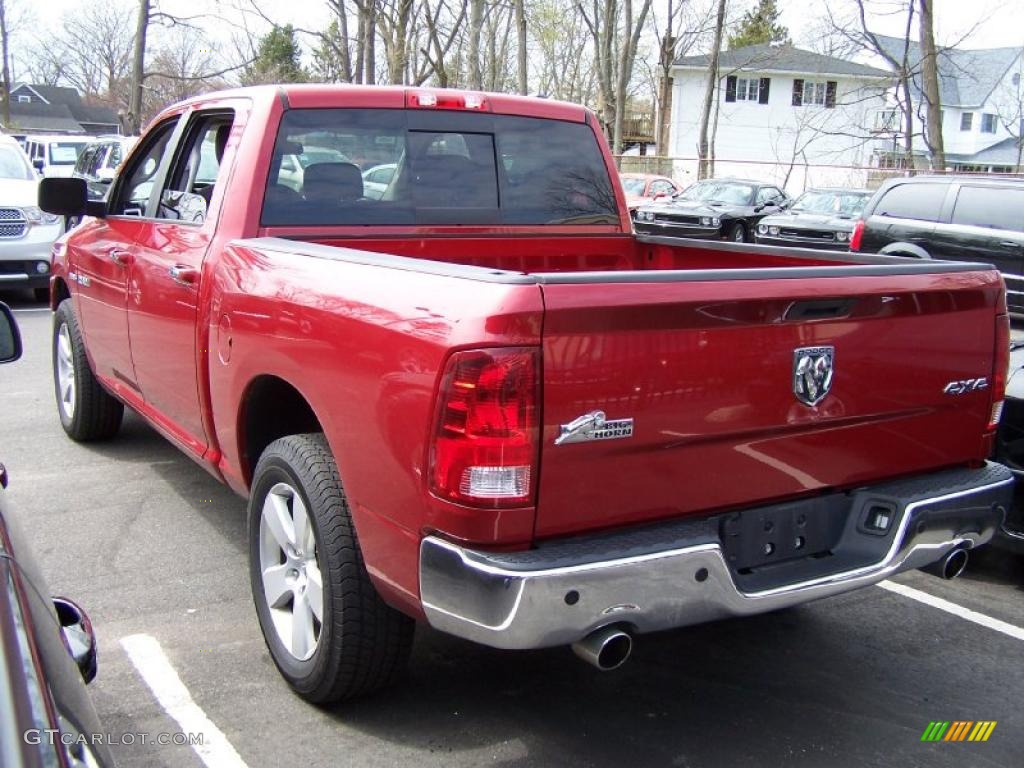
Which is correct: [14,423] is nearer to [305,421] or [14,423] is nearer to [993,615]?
[305,421]

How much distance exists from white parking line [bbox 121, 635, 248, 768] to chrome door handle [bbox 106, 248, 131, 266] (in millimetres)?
1866

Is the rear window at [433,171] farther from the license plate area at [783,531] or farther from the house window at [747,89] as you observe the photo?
the house window at [747,89]

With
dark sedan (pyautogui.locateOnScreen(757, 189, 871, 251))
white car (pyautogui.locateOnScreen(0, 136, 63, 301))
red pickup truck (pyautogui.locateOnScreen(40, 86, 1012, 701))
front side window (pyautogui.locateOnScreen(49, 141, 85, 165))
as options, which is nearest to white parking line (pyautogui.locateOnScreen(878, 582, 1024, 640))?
red pickup truck (pyautogui.locateOnScreen(40, 86, 1012, 701))

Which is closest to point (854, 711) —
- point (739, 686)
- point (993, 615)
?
point (739, 686)

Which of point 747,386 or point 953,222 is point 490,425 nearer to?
point 747,386

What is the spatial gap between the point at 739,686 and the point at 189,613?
2155 millimetres

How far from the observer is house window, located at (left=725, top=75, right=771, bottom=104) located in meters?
56.2

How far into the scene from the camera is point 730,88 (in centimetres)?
5616

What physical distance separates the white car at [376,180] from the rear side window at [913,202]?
10184 millimetres

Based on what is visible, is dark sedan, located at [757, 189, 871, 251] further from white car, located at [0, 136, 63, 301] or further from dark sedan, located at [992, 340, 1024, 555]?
dark sedan, located at [992, 340, 1024, 555]

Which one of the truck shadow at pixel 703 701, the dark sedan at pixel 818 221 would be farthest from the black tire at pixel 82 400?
the dark sedan at pixel 818 221

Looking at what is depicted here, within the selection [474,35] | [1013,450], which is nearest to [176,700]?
[1013,450]

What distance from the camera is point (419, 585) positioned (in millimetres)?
2764

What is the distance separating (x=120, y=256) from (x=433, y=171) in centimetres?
162
